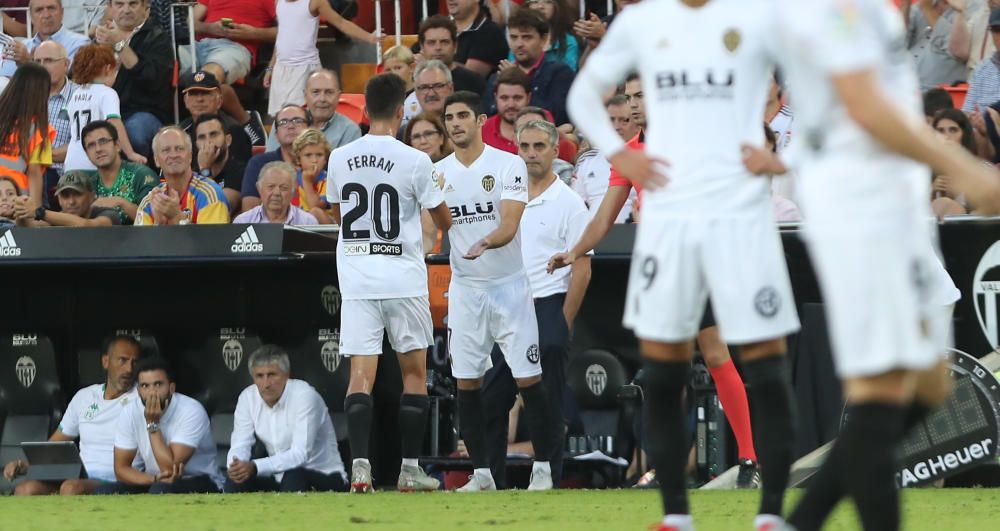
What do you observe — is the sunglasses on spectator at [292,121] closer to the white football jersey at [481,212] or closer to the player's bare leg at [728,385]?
the white football jersey at [481,212]

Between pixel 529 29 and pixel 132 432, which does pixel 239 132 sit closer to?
pixel 529 29

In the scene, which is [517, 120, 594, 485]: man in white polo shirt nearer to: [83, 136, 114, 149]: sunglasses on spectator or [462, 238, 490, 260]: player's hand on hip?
[462, 238, 490, 260]: player's hand on hip

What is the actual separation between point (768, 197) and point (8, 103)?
7326 millimetres

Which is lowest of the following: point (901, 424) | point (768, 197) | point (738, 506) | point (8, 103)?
point (738, 506)

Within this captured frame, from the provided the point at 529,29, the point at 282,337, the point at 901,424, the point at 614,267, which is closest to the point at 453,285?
the point at 614,267

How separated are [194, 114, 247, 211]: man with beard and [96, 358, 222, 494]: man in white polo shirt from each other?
7.05 ft

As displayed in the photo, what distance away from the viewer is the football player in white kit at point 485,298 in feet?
31.0

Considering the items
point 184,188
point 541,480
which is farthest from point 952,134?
point 184,188

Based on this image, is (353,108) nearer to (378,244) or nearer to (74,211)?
(74,211)

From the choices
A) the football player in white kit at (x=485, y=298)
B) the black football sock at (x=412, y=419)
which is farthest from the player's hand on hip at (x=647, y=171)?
the black football sock at (x=412, y=419)

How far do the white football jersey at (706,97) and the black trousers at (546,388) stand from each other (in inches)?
169

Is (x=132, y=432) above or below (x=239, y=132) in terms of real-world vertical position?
below

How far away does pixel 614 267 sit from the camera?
10.5 metres

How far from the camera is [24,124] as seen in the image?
11.6m
